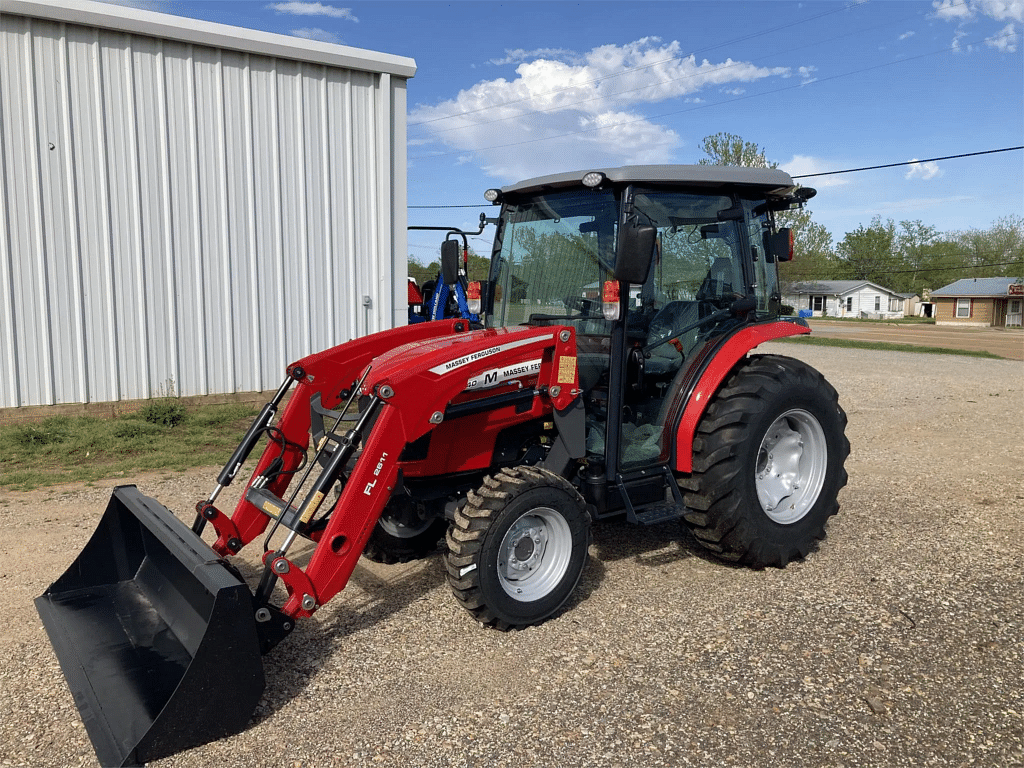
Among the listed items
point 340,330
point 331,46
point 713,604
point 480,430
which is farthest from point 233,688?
point 331,46

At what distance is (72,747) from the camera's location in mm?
2973

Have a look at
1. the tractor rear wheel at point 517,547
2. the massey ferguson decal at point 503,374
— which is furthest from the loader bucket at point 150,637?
the massey ferguson decal at point 503,374

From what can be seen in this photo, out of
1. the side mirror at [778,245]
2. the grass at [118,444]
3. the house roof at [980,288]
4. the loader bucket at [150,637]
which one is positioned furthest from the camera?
the house roof at [980,288]

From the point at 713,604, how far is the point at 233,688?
248 centimetres

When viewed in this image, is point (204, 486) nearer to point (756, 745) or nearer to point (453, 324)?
point (453, 324)

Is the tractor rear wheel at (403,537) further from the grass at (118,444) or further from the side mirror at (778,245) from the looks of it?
the grass at (118,444)

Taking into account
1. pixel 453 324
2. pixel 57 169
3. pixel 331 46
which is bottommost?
pixel 453 324

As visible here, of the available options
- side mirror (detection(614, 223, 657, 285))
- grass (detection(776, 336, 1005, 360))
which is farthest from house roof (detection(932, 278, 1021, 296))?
side mirror (detection(614, 223, 657, 285))

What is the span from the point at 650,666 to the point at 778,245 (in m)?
2.83

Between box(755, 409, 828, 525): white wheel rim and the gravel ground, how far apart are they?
0.38m

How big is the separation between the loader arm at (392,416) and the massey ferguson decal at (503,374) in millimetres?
13

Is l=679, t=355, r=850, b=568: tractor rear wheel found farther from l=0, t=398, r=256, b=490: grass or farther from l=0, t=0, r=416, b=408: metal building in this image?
l=0, t=0, r=416, b=408: metal building

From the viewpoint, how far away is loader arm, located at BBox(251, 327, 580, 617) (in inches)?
135

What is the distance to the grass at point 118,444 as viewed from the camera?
7234mm
